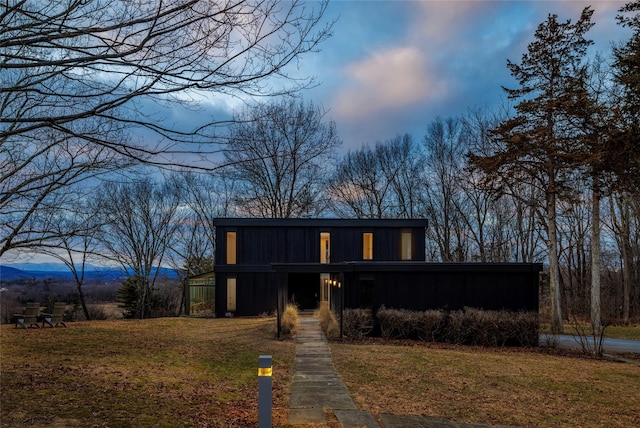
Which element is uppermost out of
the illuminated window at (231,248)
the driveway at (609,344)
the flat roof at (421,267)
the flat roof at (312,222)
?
the flat roof at (312,222)

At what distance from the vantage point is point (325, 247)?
2527 centimetres

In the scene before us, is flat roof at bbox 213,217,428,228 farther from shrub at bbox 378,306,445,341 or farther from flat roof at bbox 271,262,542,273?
shrub at bbox 378,306,445,341

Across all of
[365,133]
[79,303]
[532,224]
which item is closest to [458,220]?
[532,224]

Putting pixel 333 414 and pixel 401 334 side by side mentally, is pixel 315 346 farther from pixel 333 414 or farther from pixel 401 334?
pixel 333 414

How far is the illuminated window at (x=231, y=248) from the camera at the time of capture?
2397 cm

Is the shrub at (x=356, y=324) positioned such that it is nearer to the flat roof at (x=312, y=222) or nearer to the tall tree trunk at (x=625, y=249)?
the flat roof at (x=312, y=222)

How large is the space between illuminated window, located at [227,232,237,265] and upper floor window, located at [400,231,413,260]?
959 centimetres

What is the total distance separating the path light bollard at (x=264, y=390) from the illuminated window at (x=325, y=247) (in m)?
20.0

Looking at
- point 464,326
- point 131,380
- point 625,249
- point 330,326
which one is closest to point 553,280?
point 464,326

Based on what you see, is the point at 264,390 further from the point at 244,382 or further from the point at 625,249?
the point at 625,249

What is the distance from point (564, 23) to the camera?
19.2 m

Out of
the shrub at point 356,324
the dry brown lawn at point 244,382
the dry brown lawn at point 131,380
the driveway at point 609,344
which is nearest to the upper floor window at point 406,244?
the driveway at point 609,344

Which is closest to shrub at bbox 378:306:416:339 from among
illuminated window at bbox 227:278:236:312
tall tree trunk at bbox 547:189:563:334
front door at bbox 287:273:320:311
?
tall tree trunk at bbox 547:189:563:334

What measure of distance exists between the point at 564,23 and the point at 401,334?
51.4 ft
